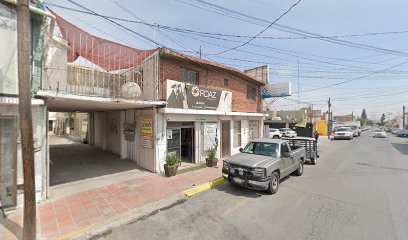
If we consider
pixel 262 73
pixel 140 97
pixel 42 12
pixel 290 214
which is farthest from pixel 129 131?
pixel 262 73

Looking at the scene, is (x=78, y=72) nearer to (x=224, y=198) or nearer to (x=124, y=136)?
(x=124, y=136)

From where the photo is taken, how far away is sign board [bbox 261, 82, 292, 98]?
14797mm

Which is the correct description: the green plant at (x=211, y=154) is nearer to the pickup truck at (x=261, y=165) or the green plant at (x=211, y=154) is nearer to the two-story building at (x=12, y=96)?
the pickup truck at (x=261, y=165)

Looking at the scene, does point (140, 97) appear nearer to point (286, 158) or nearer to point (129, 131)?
point (129, 131)

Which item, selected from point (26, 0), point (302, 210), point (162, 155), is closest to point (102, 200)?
point (162, 155)

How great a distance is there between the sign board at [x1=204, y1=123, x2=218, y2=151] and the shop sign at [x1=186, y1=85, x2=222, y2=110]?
41.5 inches

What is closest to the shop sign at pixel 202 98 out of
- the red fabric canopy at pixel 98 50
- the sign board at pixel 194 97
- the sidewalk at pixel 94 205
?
the sign board at pixel 194 97

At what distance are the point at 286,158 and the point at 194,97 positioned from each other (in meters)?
5.29

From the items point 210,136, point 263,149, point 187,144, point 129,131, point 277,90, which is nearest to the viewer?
point 263,149

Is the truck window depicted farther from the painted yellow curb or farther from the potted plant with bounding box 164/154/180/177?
the potted plant with bounding box 164/154/180/177

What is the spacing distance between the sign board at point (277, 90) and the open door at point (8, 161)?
14906mm

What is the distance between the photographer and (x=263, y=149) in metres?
8.09

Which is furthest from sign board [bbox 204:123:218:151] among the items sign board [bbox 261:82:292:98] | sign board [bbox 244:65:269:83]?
sign board [bbox 244:65:269:83]

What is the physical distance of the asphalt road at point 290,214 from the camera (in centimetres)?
444
